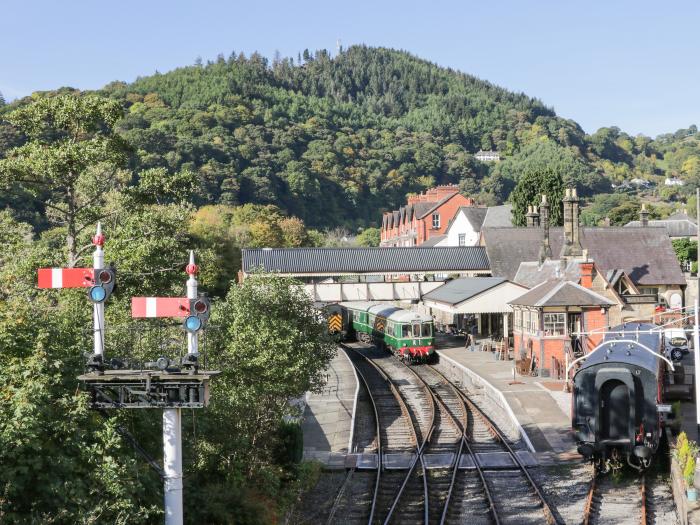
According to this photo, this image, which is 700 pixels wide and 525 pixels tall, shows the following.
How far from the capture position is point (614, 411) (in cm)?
1886

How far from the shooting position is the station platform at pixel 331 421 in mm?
22266

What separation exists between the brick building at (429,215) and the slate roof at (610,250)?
37080 mm

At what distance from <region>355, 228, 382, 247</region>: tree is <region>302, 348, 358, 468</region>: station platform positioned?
83029 millimetres

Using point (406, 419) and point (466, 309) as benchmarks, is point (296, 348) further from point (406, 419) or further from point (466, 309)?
point (466, 309)

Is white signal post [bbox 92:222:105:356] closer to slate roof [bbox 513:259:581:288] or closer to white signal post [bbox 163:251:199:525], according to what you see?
white signal post [bbox 163:251:199:525]

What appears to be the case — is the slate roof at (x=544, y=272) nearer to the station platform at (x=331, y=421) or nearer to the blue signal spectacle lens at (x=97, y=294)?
the station platform at (x=331, y=421)

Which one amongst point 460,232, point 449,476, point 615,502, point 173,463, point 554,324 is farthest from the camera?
point 460,232

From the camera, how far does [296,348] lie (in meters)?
18.4

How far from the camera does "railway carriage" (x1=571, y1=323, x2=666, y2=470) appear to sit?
18.5 meters

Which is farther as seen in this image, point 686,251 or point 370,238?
point 370,238

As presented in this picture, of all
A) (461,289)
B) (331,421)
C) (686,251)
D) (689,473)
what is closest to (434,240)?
(686,251)

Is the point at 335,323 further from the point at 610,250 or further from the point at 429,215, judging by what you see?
the point at 429,215

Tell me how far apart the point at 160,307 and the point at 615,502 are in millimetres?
12260

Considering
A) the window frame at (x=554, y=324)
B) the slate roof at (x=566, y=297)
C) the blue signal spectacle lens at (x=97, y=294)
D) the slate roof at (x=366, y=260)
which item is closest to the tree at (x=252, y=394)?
the blue signal spectacle lens at (x=97, y=294)
